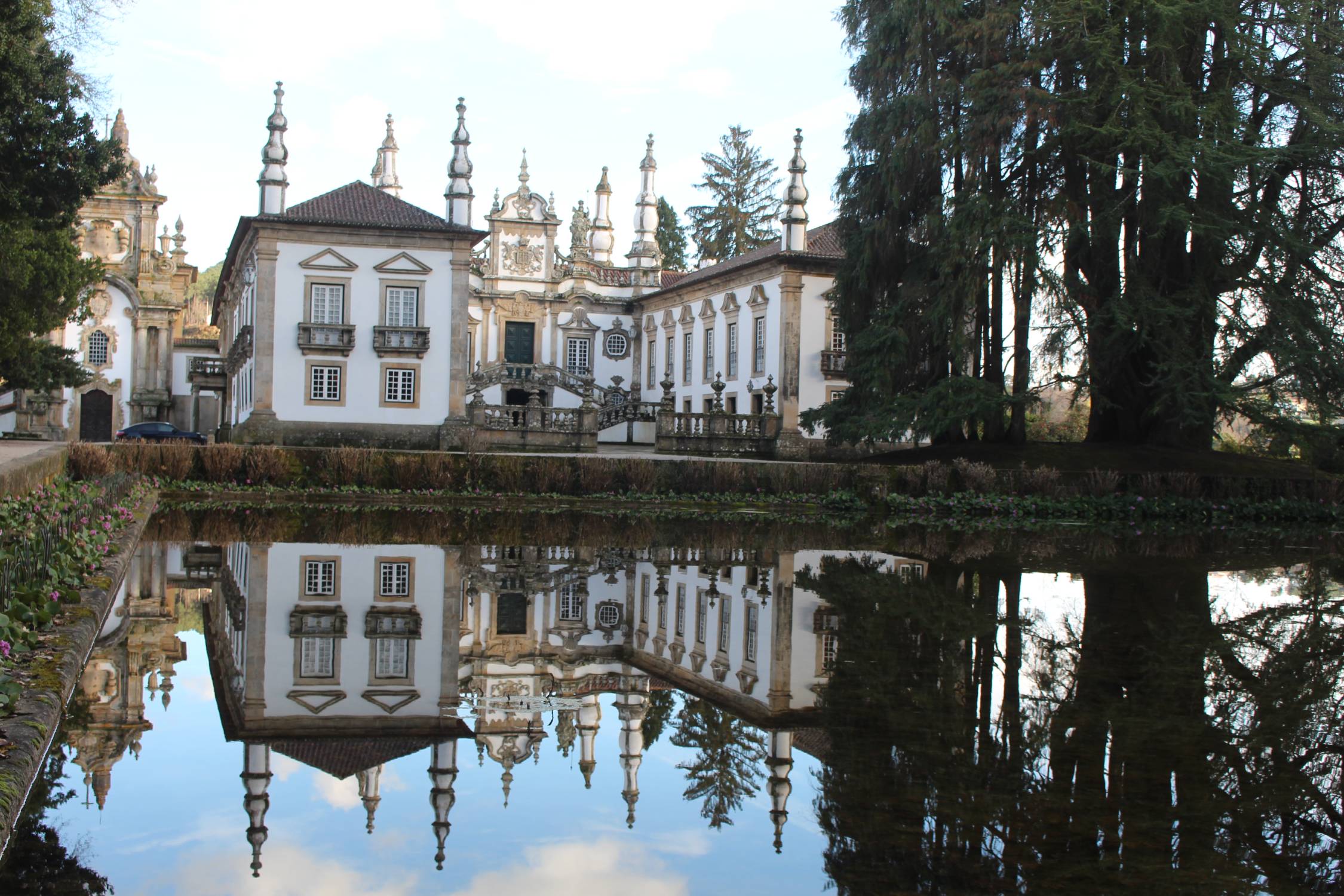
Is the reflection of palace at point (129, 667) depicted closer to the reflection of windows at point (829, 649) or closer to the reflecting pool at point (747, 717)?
the reflecting pool at point (747, 717)

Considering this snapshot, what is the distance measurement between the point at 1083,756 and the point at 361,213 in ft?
93.8

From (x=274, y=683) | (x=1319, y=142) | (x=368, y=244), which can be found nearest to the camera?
(x=274, y=683)

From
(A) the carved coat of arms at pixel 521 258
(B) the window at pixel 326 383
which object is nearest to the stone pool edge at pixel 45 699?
(B) the window at pixel 326 383

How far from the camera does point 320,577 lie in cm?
1136

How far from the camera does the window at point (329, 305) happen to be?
3134 centimetres

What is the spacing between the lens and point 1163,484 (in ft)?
74.8

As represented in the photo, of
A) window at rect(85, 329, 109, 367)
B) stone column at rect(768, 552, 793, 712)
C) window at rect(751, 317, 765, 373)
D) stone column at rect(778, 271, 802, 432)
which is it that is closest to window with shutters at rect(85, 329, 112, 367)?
window at rect(85, 329, 109, 367)

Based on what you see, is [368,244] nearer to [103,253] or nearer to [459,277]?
[459,277]

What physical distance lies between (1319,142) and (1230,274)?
2766 mm

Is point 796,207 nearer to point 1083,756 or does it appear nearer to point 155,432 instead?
point 155,432

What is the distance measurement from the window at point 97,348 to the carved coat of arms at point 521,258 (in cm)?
1523

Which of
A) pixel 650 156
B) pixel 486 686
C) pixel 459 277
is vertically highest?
pixel 650 156

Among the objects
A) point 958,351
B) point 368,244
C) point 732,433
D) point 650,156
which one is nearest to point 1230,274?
point 958,351

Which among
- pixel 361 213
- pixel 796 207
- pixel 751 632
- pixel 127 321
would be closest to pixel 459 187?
pixel 361 213
